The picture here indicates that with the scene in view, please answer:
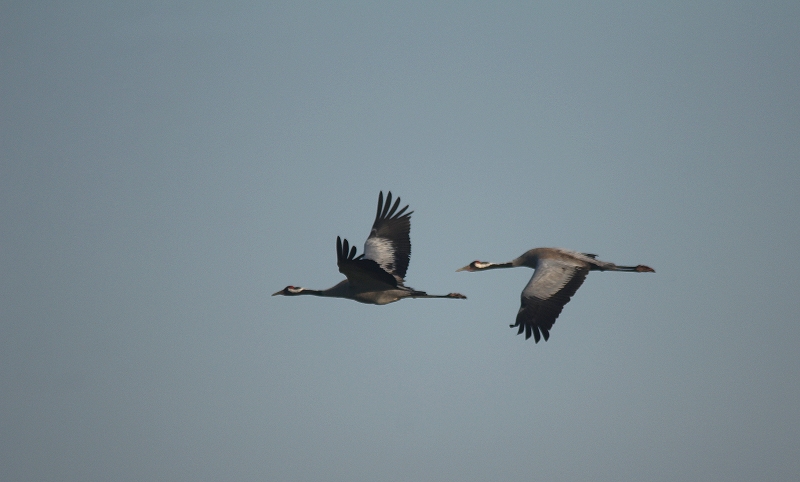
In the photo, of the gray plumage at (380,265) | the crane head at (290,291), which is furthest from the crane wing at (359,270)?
the crane head at (290,291)

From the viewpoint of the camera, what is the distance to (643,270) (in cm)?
1908

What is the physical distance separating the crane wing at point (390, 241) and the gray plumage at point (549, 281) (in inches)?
82.8

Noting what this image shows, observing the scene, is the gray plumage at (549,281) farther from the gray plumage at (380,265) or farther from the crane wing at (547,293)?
the gray plumage at (380,265)

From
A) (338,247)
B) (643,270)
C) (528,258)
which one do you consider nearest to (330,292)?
(338,247)

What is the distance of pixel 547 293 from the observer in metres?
17.3

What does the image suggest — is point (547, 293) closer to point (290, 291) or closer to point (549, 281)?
point (549, 281)

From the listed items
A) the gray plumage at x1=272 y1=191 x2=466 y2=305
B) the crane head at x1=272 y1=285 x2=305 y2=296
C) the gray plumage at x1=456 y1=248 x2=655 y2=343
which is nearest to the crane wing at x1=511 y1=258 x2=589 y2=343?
the gray plumage at x1=456 y1=248 x2=655 y2=343

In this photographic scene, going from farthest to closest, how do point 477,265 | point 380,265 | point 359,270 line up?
point 477,265 < point 380,265 < point 359,270

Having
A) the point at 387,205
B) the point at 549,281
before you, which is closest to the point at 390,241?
the point at 387,205

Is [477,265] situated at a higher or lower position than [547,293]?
higher

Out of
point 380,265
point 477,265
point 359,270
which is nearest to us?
point 359,270

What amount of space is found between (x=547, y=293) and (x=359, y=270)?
3.05 metres

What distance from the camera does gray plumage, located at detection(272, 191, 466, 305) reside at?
1678 centimetres

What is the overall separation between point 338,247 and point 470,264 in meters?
4.56
